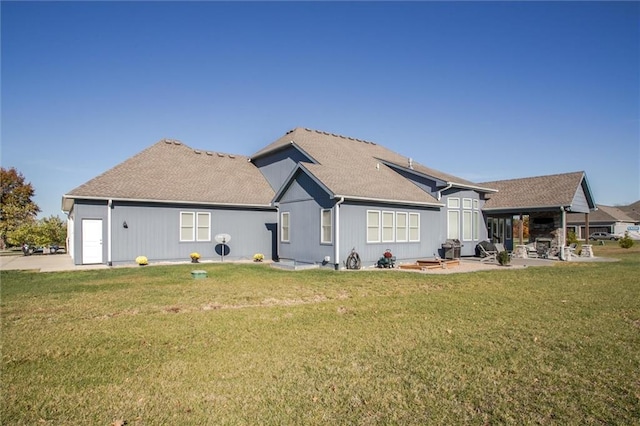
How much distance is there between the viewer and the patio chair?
19.5m

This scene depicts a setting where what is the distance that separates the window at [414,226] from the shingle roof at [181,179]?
757 cm

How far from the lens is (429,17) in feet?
47.6

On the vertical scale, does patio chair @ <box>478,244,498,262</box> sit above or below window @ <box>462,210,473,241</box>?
below

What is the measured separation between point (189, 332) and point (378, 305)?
13.3 ft

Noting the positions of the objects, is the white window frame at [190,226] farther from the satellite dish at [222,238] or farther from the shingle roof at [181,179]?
the satellite dish at [222,238]

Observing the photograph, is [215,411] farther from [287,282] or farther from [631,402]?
[287,282]

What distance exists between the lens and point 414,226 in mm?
18594

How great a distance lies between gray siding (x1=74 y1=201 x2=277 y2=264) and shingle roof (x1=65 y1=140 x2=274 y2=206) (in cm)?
53

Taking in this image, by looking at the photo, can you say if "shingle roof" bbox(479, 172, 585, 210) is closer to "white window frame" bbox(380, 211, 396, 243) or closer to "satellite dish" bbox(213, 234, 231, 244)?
"white window frame" bbox(380, 211, 396, 243)

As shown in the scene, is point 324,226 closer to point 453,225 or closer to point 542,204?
point 453,225

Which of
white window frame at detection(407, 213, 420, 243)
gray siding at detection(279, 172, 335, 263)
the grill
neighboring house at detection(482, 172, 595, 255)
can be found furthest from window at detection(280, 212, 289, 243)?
neighboring house at detection(482, 172, 595, 255)

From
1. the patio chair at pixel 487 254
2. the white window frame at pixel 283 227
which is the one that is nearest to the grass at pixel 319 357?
the white window frame at pixel 283 227

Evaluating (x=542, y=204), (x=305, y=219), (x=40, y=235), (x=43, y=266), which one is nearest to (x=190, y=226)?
(x=305, y=219)

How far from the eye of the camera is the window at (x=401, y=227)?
58.5 feet
